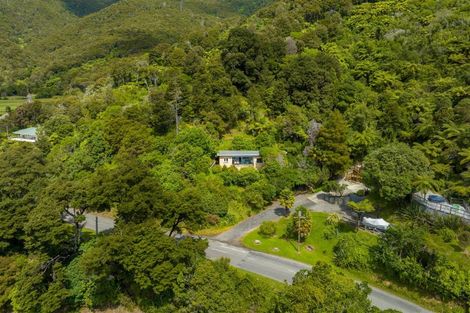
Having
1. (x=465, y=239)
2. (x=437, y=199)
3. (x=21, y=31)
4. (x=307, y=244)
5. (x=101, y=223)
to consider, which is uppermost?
(x=21, y=31)

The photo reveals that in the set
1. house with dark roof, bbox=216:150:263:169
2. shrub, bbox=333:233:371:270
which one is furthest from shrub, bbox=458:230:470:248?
house with dark roof, bbox=216:150:263:169

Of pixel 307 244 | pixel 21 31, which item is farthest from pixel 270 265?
pixel 21 31

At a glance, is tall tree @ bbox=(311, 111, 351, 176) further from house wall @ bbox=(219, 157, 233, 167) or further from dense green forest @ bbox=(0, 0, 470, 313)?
house wall @ bbox=(219, 157, 233, 167)

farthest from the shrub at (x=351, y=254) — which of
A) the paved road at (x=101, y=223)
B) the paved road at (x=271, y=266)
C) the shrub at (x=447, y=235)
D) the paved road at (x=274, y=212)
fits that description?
the paved road at (x=101, y=223)

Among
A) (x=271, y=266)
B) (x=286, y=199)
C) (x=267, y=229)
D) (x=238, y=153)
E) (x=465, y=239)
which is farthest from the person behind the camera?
(x=238, y=153)

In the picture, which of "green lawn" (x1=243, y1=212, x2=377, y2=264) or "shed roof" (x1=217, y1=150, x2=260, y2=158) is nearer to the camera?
"green lawn" (x1=243, y1=212, x2=377, y2=264)

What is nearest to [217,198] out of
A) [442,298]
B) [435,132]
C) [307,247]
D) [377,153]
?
[307,247]

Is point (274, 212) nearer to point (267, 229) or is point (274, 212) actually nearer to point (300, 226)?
point (267, 229)
